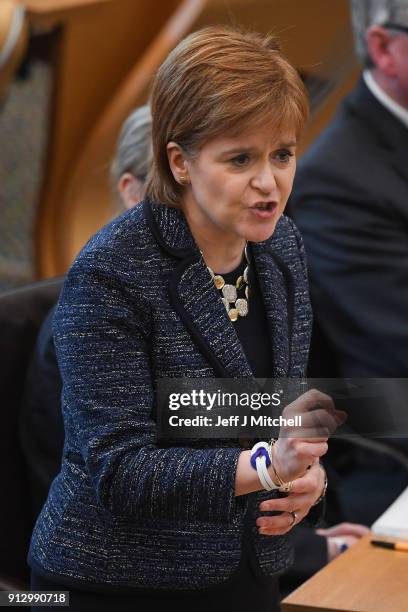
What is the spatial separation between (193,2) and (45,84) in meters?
0.52

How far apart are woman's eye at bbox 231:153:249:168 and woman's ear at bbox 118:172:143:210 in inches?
27.3

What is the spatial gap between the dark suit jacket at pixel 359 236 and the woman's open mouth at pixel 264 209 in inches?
44.8

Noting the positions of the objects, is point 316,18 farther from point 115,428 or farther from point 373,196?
point 115,428

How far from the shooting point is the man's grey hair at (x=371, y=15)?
2.46 m

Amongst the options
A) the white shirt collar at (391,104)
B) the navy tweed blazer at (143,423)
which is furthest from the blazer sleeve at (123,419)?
the white shirt collar at (391,104)

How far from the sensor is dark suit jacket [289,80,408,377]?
231 cm

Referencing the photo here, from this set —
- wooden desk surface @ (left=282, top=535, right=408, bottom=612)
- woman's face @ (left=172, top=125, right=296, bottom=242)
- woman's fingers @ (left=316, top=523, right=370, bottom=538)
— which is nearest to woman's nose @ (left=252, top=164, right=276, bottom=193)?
woman's face @ (left=172, top=125, right=296, bottom=242)

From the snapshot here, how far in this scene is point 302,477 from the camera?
115cm

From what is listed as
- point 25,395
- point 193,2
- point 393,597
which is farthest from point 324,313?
point 193,2

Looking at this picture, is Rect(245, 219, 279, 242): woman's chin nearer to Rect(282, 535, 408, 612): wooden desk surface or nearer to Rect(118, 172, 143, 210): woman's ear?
Rect(282, 535, 408, 612): wooden desk surface

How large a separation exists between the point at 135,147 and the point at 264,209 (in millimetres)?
796

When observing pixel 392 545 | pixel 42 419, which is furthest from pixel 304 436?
pixel 42 419

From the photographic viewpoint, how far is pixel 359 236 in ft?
7.86

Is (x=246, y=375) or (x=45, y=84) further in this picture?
(x=45, y=84)
